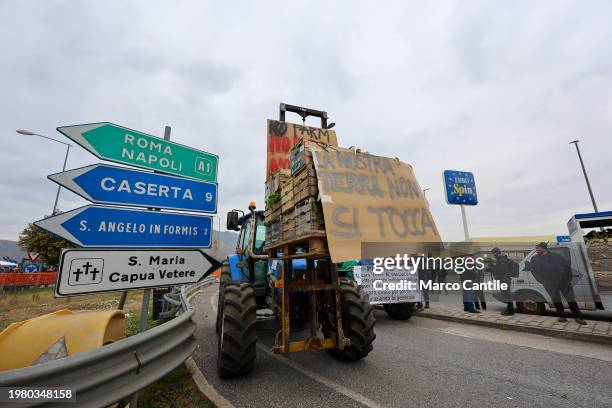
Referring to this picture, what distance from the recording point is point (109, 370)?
1642 millimetres

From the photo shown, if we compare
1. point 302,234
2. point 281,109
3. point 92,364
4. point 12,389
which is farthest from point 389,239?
point 281,109

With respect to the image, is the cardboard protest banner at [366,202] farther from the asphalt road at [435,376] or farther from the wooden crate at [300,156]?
the asphalt road at [435,376]

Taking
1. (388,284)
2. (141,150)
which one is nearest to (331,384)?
(141,150)

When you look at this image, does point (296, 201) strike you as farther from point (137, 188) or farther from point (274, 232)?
point (137, 188)

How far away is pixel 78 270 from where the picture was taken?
7.72 feet

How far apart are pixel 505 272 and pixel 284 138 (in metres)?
8.53

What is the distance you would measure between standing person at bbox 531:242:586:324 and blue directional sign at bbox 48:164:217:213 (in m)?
9.28

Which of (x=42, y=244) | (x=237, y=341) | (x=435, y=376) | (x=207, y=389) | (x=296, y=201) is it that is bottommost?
(x=435, y=376)

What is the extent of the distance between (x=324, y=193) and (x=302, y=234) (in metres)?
0.54

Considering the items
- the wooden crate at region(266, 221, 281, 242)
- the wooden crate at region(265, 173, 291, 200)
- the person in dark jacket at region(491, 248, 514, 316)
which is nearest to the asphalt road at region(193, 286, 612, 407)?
the wooden crate at region(266, 221, 281, 242)

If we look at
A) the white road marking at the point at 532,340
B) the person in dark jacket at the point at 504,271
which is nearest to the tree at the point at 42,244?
the white road marking at the point at 532,340

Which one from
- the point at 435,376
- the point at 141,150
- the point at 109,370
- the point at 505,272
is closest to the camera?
the point at 109,370

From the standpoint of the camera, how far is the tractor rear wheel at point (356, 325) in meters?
4.31

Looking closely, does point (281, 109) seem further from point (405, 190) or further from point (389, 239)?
point (389, 239)
